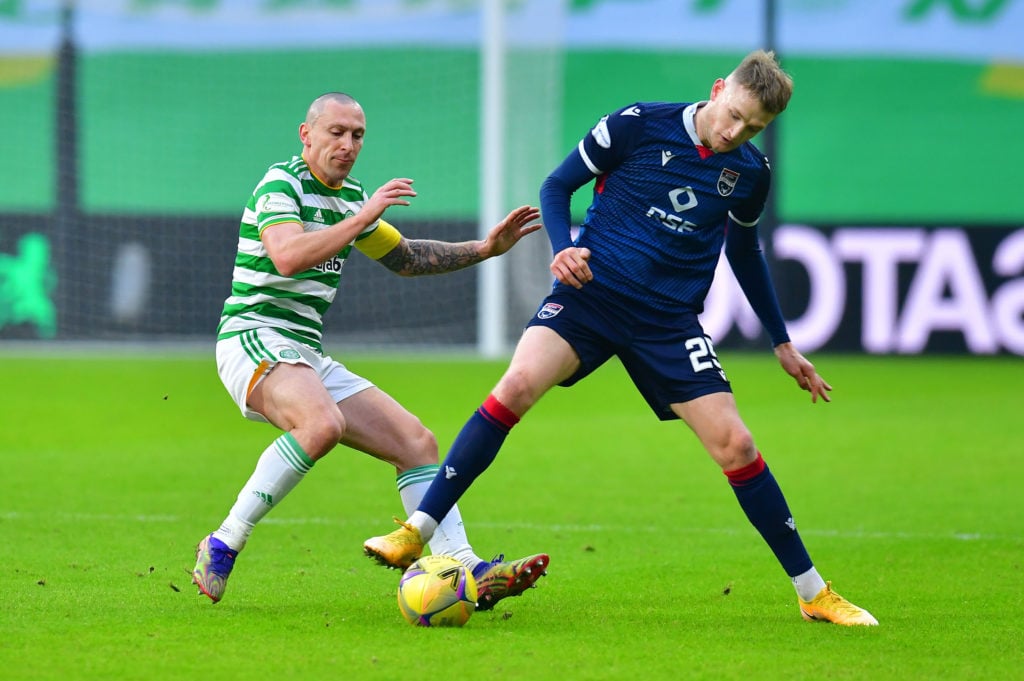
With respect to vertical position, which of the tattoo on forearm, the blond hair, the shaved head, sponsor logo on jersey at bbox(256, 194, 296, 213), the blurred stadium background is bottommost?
the blurred stadium background

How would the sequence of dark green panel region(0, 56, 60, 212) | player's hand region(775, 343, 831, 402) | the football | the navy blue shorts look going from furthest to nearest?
dark green panel region(0, 56, 60, 212)
player's hand region(775, 343, 831, 402)
the navy blue shorts
the football

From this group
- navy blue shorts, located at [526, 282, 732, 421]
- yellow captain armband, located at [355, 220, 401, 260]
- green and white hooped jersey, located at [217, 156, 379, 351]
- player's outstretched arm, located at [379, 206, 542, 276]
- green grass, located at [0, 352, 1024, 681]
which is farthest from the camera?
player's outstretched arm, located at [379, 206, 542, 276]

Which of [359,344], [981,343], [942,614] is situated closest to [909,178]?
[981,343]

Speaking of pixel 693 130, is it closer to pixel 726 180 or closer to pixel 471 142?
pixel 726 180

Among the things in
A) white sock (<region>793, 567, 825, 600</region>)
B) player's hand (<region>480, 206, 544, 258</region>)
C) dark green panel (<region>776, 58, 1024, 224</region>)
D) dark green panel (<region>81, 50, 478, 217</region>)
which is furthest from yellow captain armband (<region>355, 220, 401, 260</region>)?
dark green panel (<region>776, 58, 1024, 224</region>)

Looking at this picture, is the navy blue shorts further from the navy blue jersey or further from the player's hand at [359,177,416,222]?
the player's hand at [359,177,416,222]

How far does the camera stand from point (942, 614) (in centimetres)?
557

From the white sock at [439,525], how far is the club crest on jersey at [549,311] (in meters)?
0.75

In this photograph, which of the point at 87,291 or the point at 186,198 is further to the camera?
the point at 186,198

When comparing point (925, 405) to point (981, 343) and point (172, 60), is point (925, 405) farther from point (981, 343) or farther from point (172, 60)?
point (172, 60)

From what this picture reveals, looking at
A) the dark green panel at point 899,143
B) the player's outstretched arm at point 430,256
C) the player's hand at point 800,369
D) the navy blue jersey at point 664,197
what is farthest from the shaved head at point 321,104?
the dark green panel at point 899,143

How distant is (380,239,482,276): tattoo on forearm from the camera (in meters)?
6.16

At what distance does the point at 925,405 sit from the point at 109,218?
10395mm

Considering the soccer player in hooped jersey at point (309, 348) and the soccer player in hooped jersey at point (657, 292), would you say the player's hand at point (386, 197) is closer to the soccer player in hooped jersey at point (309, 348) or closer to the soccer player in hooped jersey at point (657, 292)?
the soccer player in hooped jersey at point (309, 348)
